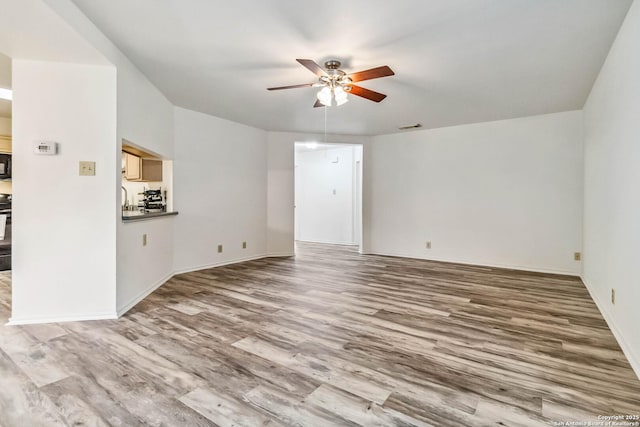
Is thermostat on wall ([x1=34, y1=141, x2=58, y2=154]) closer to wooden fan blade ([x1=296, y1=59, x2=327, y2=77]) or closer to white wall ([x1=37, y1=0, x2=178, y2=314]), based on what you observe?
white wall ([x1=37, y1=0, x2=178, y2=314])

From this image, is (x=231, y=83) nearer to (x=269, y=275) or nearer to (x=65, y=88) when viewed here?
(x=65, y=88)

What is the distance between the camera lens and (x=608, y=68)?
2748 millimetres

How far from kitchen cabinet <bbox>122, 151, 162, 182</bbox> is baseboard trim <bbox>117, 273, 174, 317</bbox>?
1.35 meters

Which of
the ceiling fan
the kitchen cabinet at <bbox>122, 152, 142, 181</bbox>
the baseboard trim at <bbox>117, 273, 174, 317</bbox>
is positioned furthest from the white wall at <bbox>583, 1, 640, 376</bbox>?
the kitchen cabinet at <bbox>122, 152, 142, 181</bbox>

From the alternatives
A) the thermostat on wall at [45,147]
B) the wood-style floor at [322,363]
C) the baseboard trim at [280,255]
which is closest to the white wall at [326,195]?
the baseboard trim at [280,255]

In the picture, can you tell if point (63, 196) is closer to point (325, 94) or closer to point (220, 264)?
point (325, 94)

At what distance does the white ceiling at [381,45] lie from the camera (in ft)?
6.89

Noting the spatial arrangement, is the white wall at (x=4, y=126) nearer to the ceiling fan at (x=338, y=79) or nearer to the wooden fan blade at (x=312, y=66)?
the ceiling fan at (x=338, y=79)

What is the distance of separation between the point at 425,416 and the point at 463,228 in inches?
169

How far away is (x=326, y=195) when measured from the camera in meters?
7.94

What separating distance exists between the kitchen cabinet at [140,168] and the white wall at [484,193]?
11.9 ft

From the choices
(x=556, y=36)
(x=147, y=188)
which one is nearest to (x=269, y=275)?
(x=147, y=188)

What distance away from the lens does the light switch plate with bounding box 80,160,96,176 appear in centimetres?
269

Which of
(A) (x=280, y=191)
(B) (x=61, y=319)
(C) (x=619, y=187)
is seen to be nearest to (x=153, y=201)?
(B) (x=61, y=319)
